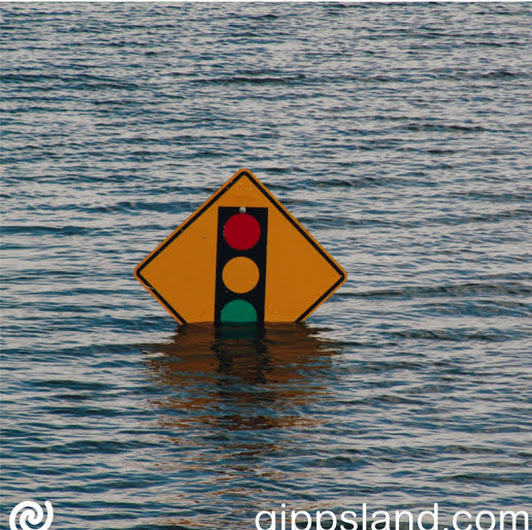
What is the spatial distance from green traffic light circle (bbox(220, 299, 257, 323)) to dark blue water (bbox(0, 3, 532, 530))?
0.98 ft

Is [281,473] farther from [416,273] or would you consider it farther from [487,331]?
[416,273]

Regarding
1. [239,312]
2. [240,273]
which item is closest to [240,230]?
[240,273]

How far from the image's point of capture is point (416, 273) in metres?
12.6

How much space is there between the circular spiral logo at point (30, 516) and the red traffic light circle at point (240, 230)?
3.66 metres

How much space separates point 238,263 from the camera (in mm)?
10117

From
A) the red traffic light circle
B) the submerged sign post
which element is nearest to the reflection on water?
the submerged sign post

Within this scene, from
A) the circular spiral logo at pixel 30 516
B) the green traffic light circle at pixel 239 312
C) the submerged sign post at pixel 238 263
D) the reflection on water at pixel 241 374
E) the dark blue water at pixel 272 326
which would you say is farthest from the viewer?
the green traffic light circle at pixel 239 312

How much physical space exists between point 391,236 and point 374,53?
53.0 feet

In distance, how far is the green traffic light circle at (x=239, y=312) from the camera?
10.3 meters
